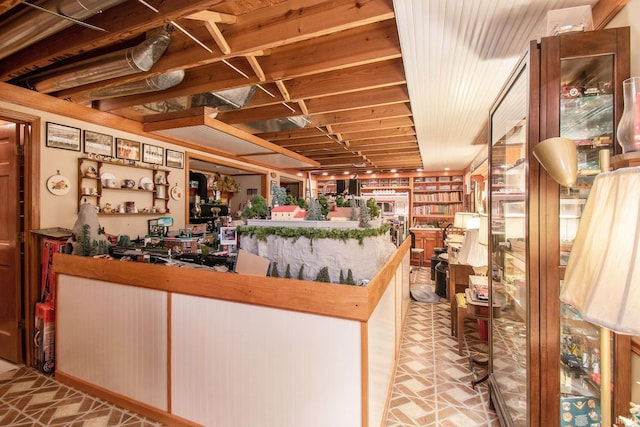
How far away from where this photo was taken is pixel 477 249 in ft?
9.06

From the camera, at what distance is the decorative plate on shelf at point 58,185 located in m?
2.73

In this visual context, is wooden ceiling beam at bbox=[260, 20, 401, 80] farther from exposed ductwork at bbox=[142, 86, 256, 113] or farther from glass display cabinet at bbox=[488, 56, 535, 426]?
glass display cabinet at bbox=[488, 56, 535, 426]

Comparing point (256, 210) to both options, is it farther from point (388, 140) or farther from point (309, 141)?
point (388, 140)

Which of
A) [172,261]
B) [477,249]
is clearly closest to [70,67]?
[172,261]

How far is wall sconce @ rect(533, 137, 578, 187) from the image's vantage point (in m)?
1.04

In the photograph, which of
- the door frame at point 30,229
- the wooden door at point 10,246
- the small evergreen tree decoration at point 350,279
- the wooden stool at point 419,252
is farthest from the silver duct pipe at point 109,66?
the wooden stool at point 419,252

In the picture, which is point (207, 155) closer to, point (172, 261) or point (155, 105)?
point (155, 105)

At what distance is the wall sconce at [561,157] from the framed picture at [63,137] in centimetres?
376

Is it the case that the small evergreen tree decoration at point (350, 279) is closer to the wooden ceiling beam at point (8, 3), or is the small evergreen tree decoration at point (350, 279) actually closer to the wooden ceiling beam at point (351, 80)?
the wooden ceiling beam at point (351, 80)

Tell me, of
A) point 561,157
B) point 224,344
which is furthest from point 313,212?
point 561,157

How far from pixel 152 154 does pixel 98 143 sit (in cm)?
64

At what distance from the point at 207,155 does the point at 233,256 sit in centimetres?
295

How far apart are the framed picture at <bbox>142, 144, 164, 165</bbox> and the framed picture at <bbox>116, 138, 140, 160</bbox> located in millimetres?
91


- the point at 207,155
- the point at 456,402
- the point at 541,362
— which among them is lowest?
the point at 456,402
